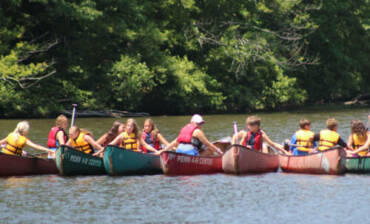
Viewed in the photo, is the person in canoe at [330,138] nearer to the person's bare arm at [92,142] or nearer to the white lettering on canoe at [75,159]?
the person's bare arm at [92,142]

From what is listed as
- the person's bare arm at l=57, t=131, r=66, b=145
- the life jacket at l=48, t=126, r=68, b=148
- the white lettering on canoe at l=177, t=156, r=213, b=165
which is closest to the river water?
the white lettering on canoe at l=177, t=156, r=213, b=165

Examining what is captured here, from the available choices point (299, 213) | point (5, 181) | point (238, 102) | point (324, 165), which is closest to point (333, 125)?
point (324, 165)

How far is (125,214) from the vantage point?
13.6 metres

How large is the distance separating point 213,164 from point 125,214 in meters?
5.24

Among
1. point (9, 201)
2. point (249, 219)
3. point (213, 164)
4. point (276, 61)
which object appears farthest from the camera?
point (276, 61)

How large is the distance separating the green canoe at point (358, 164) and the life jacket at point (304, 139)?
38.4 inches

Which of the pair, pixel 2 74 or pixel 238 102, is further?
pixel 238 102

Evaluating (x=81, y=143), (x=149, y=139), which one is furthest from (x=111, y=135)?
(x=81, y=143)

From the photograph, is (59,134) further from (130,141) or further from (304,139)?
(304,139)

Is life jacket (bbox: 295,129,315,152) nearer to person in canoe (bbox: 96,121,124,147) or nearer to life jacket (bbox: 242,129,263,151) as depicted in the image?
life jacket (bbox: 242,129,263,151)

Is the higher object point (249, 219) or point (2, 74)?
point (2, 74)

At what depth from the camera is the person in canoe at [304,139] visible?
18.3 metres

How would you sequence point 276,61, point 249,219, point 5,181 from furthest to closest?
point 276,61 → point 5,181 → point 249,219

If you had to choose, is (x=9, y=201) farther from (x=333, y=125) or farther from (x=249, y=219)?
(x=333, y=125)
